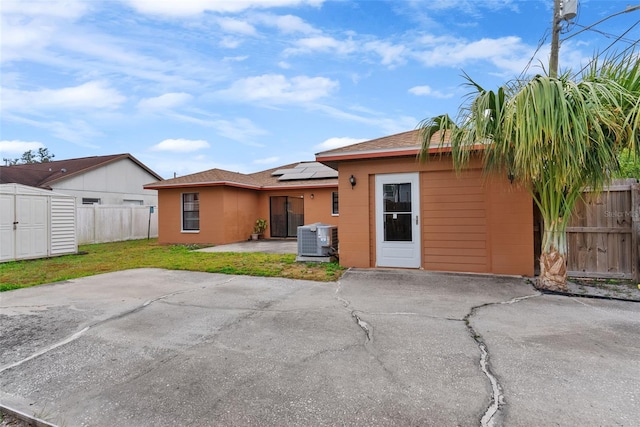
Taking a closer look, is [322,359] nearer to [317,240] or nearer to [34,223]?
[317,240]

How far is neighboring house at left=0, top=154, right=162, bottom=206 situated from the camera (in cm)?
1752

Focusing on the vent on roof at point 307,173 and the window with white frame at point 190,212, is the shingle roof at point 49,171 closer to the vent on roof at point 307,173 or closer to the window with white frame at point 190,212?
the window with white frame at point 190,212

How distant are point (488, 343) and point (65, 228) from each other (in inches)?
484

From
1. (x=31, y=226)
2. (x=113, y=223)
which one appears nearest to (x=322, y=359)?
(x=31, y=226)

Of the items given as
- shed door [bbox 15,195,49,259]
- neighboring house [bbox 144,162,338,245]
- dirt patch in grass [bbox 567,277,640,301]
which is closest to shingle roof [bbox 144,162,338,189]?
neighboring house [bbox 144,162,338,245]

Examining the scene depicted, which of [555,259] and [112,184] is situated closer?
[555,259]

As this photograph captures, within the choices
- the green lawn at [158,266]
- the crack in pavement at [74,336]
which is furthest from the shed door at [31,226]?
the crack in pavement at [74,336]

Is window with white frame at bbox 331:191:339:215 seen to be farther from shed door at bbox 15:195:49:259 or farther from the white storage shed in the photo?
shed door at bbox 15:195:49:259

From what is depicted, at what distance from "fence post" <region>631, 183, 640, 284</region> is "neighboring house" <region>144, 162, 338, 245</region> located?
31.1ft

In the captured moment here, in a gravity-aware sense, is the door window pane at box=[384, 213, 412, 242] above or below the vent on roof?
below

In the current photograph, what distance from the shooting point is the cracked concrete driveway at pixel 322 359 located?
84.9 inches

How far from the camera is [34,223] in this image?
9461mm

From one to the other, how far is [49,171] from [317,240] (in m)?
20.4

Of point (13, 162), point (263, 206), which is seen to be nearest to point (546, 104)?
point (263, 206)
